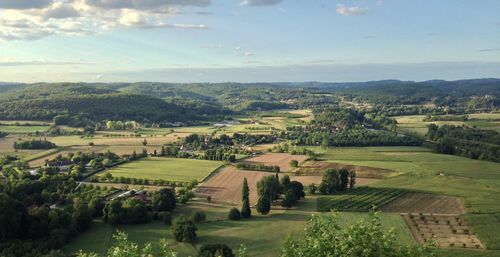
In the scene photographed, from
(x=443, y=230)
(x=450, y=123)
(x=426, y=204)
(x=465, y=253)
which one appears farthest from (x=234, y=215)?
(x=450, y=123)

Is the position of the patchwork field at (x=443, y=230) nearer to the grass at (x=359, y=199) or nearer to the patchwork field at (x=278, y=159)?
the grass at (x=359, y=199)

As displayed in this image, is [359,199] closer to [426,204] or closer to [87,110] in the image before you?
[426,204]

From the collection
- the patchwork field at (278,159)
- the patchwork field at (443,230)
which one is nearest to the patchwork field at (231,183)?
the patchwork field at (278,159)

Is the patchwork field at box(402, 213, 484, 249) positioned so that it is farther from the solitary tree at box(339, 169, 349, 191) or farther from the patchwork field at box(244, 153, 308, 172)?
the patchwork field at box(244, 153, 308, 172)

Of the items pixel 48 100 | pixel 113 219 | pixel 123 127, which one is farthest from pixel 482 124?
pixel 48 100

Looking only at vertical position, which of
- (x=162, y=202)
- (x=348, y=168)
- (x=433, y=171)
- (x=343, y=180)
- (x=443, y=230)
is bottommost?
(x=443, y=230)

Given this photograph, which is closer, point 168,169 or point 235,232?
point 235,232

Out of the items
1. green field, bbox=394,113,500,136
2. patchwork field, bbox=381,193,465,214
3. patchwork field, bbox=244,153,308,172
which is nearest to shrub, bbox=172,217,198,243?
patchwork field, bbox=381,193,465,214

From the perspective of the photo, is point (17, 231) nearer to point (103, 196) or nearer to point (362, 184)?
point (103, 196)
